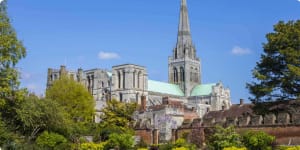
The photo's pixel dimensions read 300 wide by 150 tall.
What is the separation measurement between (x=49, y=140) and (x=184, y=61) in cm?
9700

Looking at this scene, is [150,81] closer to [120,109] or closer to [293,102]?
[120,109]

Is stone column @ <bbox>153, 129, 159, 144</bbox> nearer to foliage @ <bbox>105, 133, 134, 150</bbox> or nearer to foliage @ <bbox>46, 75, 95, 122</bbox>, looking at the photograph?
foliage @ <bbox>105, 133, 134, 150</bbox>

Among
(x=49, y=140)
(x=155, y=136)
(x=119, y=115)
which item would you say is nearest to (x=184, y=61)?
(x=119, y=115)

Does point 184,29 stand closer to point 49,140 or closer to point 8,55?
point 49,140

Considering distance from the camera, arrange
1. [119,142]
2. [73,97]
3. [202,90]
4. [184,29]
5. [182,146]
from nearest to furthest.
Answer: [182,146] → [119,142] → [73,97] → [202,90] → [184,29]

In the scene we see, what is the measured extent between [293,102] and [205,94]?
84.9 m

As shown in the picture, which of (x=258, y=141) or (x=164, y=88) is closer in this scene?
(x=258, y=141)

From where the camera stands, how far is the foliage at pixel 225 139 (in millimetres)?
26780

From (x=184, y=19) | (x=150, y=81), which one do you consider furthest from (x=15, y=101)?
(x=184, y=19)

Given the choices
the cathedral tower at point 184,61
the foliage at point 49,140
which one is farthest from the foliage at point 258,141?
the cathedral tower at point 184,61

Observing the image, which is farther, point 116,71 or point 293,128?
point 116,71

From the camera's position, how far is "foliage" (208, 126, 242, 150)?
2678cm

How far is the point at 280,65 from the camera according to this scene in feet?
98.8

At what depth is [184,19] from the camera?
125 m
